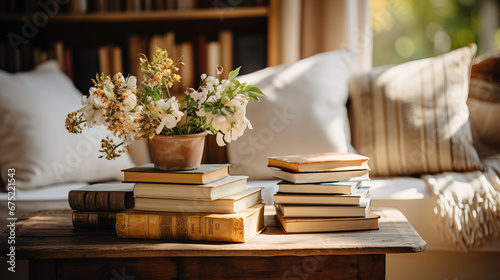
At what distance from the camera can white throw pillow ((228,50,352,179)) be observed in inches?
69.7

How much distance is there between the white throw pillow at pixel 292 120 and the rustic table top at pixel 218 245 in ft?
2.16

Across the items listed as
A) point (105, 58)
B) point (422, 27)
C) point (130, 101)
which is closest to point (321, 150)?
point (130, 101)

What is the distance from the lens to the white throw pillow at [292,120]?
1.77 m

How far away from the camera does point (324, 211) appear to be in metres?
1.12

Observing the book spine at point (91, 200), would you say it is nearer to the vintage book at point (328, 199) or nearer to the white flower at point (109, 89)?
the white flower at point (109, 89)

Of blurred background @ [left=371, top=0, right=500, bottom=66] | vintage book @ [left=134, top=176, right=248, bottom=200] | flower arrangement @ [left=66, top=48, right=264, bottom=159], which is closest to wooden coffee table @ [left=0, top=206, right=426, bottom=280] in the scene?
vintage book @ [left=134, top=176, right=248, bottom=200]

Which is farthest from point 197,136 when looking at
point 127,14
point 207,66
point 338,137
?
point 127,14

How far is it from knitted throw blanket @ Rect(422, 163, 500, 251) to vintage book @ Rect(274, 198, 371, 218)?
53 centimetres

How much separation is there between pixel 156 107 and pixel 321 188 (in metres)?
0.42

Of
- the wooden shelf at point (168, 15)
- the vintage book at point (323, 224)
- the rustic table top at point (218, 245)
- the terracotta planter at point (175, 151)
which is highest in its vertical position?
the wooden shelf at point (168, 15)

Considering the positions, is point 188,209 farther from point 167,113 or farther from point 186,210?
point 167,113

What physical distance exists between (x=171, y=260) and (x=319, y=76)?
1.08m

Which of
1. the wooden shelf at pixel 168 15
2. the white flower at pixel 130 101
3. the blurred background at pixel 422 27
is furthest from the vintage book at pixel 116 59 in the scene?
the blurred background at pixel 422 27

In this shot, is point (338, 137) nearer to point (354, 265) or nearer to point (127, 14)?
point (354, 265)
